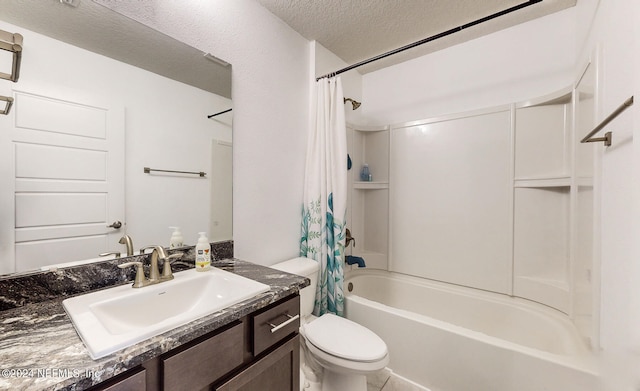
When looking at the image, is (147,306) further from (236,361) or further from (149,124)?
(149,124)

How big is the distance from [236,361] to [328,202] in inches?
47.9

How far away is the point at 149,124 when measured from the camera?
113 cm

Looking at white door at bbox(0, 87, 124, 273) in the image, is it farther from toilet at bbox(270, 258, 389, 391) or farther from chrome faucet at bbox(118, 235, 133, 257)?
toilet at bbox(270, 258, 389, 391)

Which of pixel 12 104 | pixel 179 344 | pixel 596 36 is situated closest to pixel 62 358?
pixel 179 344

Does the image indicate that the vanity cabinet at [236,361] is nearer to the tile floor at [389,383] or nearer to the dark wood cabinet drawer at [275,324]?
the dark wood cabinet drawer at [275,324]


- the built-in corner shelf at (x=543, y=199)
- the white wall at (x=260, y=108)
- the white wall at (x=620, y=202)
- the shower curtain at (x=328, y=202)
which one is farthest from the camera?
the shower curtain at (x=328, y=202)

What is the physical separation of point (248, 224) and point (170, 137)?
2.10 ft

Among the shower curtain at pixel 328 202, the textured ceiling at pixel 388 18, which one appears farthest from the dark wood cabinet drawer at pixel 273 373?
the textured ceiling at pixel 388 18

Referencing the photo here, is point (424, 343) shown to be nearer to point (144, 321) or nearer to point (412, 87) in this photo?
point (144, 321)

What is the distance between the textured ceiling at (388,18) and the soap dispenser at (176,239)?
1.47 meters

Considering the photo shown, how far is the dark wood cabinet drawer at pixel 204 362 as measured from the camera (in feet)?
2.12

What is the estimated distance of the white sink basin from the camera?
2.07ft

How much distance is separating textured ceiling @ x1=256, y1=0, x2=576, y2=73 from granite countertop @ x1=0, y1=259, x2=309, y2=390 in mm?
1780

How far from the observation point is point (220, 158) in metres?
1.41
